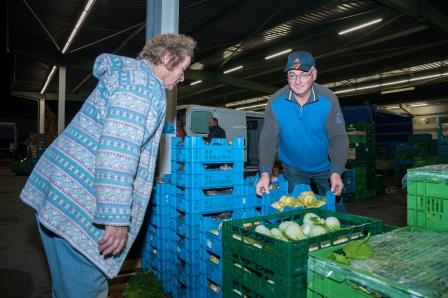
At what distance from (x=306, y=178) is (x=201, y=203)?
1014 millimetres

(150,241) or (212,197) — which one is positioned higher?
(212,197)

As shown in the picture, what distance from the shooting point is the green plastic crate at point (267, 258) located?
1.50m

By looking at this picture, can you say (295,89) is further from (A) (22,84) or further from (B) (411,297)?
(A) (22,84)

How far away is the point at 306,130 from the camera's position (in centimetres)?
284

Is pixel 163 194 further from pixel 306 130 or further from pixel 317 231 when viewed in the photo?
pixel 317 231

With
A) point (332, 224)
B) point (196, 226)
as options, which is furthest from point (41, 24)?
point (332, 224)

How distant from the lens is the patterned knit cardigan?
4.57 ft

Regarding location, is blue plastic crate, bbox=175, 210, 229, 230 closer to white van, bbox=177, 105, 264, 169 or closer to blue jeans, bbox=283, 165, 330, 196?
blue jeans, bbox=283, 165, 330, 196

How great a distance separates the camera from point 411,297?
104 cm

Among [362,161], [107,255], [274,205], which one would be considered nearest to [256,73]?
[362,161]

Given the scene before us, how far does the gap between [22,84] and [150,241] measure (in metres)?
18.4

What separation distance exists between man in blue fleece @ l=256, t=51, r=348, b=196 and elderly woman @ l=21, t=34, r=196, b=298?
1322 millimetres

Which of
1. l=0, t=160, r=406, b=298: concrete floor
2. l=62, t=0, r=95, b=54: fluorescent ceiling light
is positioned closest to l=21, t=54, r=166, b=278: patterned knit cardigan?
l=0, t=160, r=406, b=298: concrete floor

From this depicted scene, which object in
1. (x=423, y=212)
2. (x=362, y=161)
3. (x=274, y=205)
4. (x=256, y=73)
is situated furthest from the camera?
(x=256, y=73)
